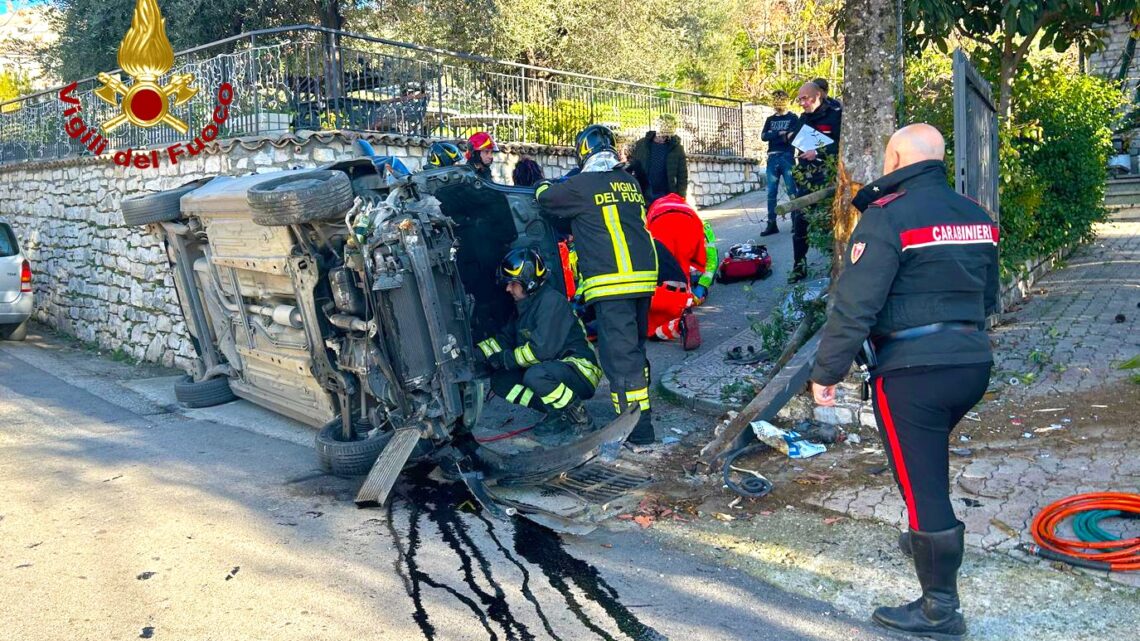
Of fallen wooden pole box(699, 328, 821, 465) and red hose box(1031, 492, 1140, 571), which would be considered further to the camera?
fallen wooden pole box(699, 328, 821, 465)

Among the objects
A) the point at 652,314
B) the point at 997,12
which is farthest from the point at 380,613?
the point at 997,12

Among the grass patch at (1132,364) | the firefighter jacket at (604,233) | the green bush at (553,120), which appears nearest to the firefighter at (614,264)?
the firefighter jacket at (604,233)

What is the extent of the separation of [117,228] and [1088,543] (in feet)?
35.1

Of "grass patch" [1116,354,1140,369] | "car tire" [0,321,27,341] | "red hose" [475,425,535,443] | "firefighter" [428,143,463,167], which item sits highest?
"firefighter" [428,143,463,167]

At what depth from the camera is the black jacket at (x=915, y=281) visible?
11.2ft

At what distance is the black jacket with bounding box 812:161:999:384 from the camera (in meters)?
3.42

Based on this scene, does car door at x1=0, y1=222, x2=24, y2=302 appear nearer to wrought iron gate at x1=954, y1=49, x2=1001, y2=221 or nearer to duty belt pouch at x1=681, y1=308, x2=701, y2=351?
duty belt pouch at x1=681, y1=308, x2=701, y2=351

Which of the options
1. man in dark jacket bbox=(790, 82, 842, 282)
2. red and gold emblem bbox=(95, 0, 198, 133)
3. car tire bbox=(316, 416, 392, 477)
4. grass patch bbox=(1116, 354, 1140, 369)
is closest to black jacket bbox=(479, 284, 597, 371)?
car tire bbox=(316, 416, 392, 477)

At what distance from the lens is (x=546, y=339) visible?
19.1 ft

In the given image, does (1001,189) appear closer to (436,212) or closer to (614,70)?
(436,212)

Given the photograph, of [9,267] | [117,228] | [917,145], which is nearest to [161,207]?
[117,228]

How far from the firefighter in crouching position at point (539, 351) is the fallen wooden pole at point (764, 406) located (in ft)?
2.97

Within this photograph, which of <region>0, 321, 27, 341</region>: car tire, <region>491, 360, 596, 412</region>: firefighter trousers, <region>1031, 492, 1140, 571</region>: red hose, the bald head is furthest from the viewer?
<region>0, 321, 27, 341</region>: car tire

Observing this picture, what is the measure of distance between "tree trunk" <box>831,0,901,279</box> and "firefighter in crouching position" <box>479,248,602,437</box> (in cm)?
183
